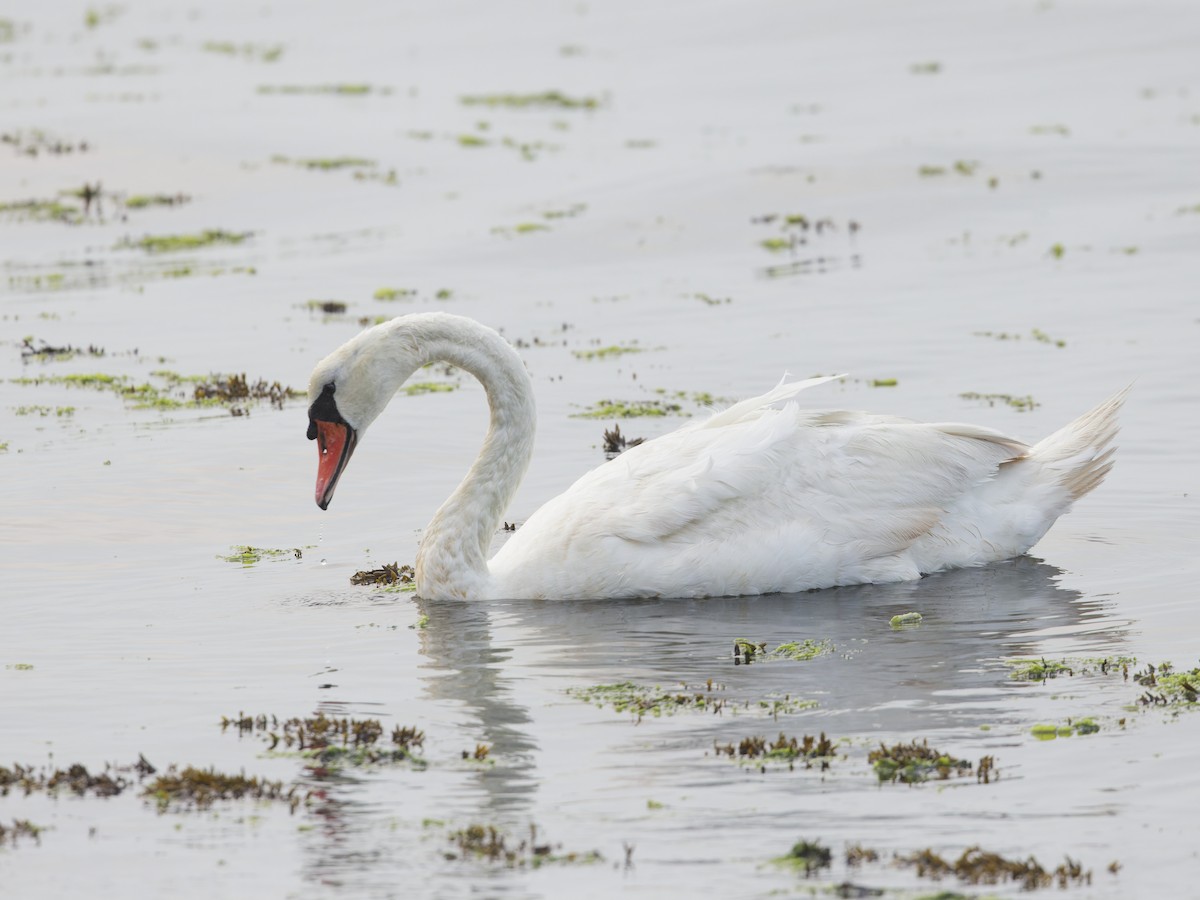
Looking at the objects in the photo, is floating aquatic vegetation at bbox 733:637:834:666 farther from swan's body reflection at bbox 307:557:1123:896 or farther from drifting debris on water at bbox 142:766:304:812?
drifting debris on water at bbox 142:766:304:812

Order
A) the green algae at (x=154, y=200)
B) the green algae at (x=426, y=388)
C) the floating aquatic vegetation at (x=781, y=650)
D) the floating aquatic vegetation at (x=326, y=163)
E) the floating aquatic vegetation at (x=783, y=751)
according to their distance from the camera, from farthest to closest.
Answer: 1. the floating aquatic vegetation at (x=326, y=163)
2. the green algae at (x=154, y=200)
3. the green algae at (x=426, y=388)
4. the floating aquatic vegetation at (x=781, y=650)
5. the floating aquatic vegetation at (x=783, y=751)

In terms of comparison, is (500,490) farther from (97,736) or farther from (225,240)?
(225,240)

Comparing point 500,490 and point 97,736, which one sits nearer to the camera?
point 97,736

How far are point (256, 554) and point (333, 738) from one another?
4.46 meters

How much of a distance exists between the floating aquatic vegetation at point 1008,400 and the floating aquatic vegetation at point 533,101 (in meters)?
26.6

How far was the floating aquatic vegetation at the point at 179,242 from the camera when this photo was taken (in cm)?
2992

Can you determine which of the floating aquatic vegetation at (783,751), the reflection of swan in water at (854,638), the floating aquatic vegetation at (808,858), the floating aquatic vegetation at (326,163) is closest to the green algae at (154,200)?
the floating aquatic vegetation at (326,163)

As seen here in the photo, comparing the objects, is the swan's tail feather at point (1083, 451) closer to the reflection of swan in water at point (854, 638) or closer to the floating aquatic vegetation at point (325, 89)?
the reflection of swan in water at point (854, 638)

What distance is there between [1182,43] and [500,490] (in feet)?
125

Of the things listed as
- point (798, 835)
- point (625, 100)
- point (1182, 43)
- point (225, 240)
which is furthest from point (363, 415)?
point (1182, 43)

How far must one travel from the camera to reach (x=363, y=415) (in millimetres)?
13203

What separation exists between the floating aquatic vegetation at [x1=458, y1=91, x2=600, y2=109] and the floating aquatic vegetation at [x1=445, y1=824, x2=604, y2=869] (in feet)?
121

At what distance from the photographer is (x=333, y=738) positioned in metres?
9.78

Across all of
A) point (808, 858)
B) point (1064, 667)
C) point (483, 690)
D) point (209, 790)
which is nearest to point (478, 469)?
point (483, 690)
